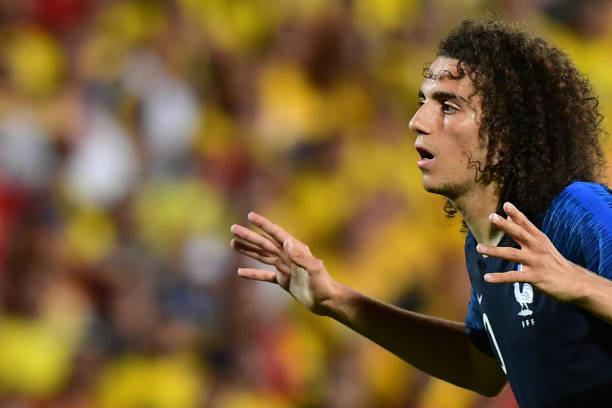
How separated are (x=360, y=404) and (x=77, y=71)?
213cm

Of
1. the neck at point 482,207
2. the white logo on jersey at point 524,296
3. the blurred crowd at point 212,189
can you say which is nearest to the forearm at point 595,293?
the white logo on jersey at point 524,296

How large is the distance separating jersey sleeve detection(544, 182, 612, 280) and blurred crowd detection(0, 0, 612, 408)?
190cm

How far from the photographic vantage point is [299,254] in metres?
2.36

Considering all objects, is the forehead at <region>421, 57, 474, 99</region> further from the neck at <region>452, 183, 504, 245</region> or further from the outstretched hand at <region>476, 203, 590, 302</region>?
the outstretched hand at <region>476, 203, 590, 302</region>

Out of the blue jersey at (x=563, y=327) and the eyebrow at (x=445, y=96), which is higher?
the eyebrow at (x=445, y=96)

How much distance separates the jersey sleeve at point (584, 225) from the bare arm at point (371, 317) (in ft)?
1.85

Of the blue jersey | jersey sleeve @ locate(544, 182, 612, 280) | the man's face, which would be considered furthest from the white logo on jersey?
the man's face

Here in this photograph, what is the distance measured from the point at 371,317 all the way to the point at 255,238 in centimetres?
33

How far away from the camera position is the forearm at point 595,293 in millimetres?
1701

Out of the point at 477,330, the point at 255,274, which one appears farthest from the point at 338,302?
the point at 477,330

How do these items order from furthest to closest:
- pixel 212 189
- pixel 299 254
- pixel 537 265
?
pixel 212 189, pixel 299 254, pixel 537 265

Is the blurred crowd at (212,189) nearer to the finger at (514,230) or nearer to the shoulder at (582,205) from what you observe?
the shoulder at (582,205)

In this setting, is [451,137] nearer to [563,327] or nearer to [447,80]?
[447,80]

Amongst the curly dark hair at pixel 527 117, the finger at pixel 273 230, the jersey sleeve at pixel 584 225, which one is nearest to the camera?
the jersey sleeve at pixel 584 225
